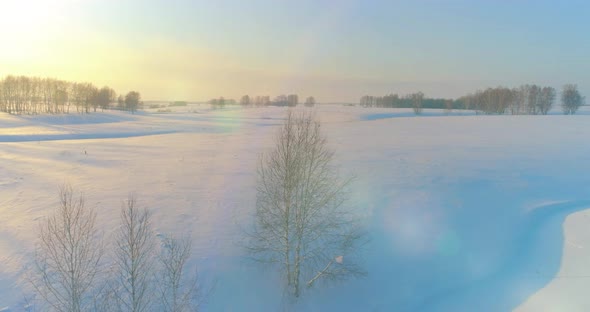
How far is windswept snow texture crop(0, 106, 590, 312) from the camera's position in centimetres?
1247

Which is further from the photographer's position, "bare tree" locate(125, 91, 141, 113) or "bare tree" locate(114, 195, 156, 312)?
"bare tree" locate(125, 91, 141, 113)

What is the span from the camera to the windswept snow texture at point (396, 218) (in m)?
12.5

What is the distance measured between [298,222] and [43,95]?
113143 millimetres

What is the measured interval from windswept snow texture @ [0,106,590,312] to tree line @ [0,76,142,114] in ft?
237

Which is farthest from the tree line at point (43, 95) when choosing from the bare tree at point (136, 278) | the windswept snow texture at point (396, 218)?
the bare tree at point (136, 278)

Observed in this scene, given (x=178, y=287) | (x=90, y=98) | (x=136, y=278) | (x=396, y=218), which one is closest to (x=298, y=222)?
(x=178, y=287)

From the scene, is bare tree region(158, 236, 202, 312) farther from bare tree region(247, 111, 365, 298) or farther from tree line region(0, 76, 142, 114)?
tree line region(0, 76, 142, 114)

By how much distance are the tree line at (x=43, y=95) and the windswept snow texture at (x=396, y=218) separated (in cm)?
7219

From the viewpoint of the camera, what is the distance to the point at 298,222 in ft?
41.1

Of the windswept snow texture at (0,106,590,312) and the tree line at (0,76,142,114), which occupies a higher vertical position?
the tree line at (0,76,142,114)

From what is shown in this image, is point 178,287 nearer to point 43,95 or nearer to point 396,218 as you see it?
point 396,218

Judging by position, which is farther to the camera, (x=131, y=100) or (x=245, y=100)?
(x=245, y=100)

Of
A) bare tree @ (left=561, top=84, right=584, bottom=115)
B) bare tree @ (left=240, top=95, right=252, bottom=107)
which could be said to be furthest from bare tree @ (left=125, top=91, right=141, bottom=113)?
bare tree @ (left=561, top=84, right=584, bottom=115)

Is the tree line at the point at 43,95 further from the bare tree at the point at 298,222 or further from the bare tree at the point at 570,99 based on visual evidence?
the bare tree at the point at 570,99
